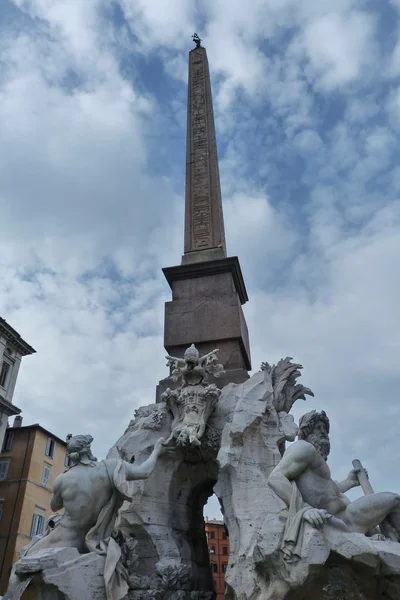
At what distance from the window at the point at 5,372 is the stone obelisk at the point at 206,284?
16.4 meters

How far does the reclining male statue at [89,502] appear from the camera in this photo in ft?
16.3

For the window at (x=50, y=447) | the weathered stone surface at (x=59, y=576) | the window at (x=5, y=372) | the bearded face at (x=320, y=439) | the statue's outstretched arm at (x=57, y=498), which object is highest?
the window at (x=5, y=372)

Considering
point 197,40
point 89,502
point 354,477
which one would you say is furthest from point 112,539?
point 197,40

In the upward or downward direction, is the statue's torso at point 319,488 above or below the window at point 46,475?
below

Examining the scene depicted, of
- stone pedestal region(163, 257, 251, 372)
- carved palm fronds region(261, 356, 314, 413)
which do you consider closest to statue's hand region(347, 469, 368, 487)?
carved palm fronds region(261, 356, 314, 413)

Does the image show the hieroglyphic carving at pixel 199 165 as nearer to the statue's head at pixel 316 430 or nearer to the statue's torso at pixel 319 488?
the statue's head at pixel 316 430

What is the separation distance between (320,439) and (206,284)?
3747mm

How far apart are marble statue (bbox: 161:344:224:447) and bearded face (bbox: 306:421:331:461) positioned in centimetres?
140

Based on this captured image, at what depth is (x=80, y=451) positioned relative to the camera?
17.6 ft

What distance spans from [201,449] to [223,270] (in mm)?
3033

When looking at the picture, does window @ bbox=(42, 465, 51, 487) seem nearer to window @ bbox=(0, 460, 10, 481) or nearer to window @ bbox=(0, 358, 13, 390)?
window @ bbox=(0, 460, 10, 481)

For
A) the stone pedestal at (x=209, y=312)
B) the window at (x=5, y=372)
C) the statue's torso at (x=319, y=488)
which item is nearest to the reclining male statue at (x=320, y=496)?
the statue's torso at (x=319, y=488)

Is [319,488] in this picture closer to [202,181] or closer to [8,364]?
[202,181]

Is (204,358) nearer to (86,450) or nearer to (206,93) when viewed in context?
(86,450)
